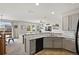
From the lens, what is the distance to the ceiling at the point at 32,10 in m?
2.47

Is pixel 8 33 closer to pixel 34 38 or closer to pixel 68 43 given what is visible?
pixel 34 38

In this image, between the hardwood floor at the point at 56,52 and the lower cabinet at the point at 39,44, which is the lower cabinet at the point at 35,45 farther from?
the hardwood floor at the point at 56,52

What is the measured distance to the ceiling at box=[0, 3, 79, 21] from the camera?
2.47 metres

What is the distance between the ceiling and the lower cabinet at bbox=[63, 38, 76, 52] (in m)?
0.62

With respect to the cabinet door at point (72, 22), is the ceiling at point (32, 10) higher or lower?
higher

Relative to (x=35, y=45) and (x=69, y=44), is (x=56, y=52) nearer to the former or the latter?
(x=69, y=44)

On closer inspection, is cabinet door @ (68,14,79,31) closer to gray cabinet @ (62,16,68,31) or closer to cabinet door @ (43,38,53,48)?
gray cabinet @ (62,16,68,31)

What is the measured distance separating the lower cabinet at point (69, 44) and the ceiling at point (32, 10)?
24.4 inches

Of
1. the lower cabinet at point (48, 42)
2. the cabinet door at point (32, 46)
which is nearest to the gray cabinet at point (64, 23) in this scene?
the lower cabinet at point (48, 42)

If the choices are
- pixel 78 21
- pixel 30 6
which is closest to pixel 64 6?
pixel 78 21

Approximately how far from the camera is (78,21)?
8.57 ft

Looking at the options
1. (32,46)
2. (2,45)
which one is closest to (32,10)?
(32,46)
